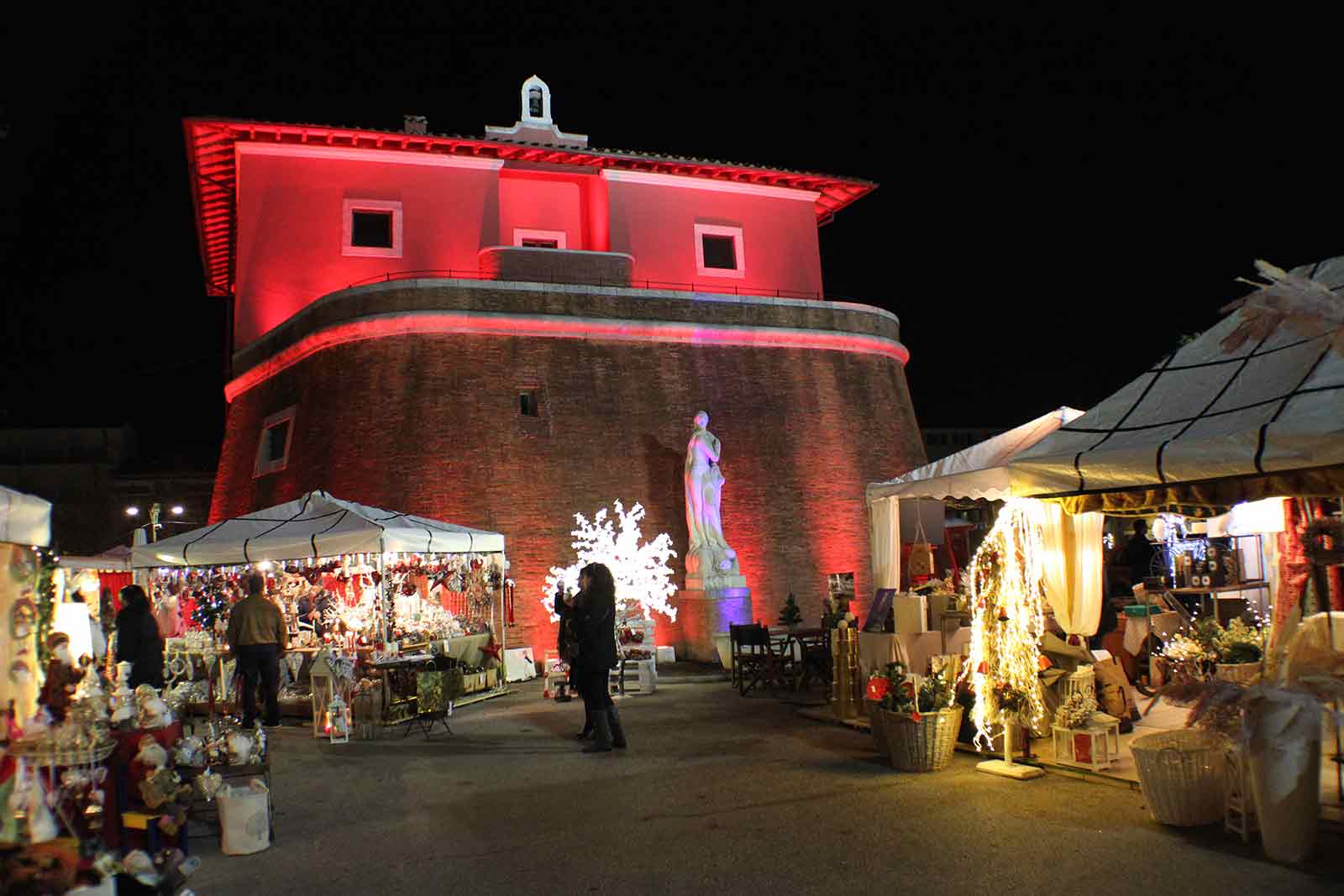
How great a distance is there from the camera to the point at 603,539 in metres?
18.7

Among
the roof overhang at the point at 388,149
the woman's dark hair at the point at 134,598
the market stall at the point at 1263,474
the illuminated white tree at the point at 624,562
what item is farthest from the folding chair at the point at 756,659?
the roof overhang at the point at 388,149

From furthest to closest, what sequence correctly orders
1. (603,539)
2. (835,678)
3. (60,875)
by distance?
(603,539)
(835,678)
(60,875)

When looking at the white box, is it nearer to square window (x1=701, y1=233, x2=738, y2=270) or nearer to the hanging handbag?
the hanging handbag

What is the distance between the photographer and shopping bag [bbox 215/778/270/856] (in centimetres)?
697

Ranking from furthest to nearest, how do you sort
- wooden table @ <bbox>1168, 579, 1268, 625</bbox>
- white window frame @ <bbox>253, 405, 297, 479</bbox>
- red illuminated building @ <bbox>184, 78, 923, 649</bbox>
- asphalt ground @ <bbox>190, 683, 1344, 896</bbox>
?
white window frame @ <bbox>253, 405, 297, 479</bbox> < red illuminated building @ <bbox>184, 78, 923, 649</bbox> < wooden table @ <bbox>1168, 579, 1268, 625</bbox> < asphalt ground @ <bbox>190, 683, 1344, 896</bbox>

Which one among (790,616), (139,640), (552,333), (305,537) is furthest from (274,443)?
(790,616)

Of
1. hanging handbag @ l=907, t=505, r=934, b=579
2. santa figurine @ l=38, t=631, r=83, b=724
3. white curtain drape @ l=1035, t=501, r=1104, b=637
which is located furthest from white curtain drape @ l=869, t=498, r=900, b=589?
santa figurine @ l=38, t=631, r=83, b=724

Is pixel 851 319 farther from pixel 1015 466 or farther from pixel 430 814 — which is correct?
pixel 430 814

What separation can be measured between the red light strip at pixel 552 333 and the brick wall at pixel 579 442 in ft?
0.60

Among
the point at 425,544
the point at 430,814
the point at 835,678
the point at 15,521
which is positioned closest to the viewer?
the point at 15,521

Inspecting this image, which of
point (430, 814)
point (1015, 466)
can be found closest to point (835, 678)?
point (1015, 466)

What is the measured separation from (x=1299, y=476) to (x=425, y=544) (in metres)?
10.0

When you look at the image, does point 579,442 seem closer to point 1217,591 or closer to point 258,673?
point 258,673

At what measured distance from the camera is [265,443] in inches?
866
